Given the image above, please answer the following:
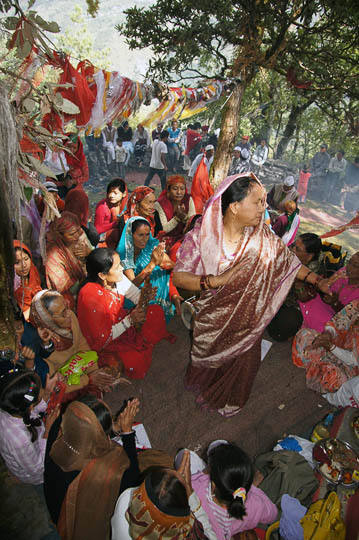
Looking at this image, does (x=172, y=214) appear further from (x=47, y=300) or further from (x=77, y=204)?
(x=47, y=300)

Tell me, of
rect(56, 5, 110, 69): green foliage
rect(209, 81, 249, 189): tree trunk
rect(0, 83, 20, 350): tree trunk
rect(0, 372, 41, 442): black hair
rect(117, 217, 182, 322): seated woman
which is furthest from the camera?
rect(56, 5, 110, 69): green foliage

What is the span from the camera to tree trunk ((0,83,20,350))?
1.27 m

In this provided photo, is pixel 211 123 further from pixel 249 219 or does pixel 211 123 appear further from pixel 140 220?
pixel 249 219

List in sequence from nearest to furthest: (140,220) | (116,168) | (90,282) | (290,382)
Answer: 1. (90,282)
2. (290,382)
3. (140,220)
4. (116,168)

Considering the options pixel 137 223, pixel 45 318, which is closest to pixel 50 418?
pixel 45 318

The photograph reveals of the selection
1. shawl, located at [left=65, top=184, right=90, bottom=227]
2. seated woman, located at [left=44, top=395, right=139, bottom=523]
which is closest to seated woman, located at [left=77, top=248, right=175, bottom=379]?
seated woman, located at [left=44, top=395, right=139, bottom=523]

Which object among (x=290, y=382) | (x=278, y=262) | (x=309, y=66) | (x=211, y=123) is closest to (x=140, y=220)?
(x=278, y=262)

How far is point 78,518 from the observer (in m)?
1.82

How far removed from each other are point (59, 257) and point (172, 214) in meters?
1.75

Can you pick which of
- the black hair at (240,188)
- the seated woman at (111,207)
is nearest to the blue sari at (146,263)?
the seated woman at (111,207)

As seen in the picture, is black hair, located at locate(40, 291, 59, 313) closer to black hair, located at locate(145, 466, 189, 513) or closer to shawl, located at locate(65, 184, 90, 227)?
black hair, located at locate(145, 466, 189, 513)

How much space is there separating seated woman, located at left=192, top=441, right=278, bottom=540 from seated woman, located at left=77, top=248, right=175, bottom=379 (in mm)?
1463

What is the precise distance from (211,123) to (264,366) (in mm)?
13737

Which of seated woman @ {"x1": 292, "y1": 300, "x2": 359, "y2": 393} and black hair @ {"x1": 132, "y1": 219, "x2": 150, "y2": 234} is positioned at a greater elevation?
black hair @ {"x1": 132, "y1": 219, "x2": 150, "y2": 234}
